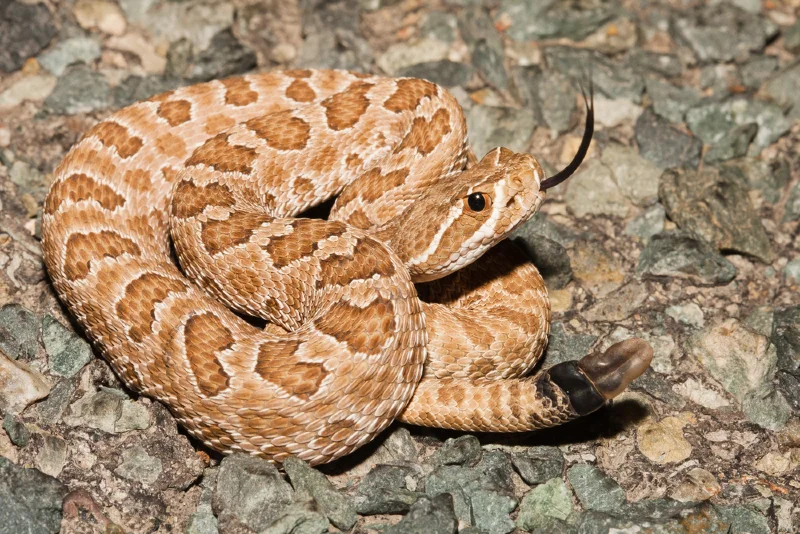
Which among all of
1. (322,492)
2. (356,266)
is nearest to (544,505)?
(322,492)

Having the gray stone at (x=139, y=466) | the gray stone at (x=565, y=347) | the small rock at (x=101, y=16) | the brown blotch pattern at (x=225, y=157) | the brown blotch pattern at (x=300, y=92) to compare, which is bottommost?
the gray stone at (x=565, y=347)

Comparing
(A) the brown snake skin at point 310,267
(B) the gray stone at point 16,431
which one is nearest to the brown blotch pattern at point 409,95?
(A) the brown snake skin at point 310,267

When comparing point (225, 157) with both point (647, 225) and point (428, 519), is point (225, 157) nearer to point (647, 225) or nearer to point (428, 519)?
point (428, 519)

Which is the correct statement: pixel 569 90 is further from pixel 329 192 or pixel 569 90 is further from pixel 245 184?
pixel 245 184

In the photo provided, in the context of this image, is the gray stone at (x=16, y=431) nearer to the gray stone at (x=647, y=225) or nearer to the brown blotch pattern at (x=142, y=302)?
the brown blotch pattern at (x=142, y=302)

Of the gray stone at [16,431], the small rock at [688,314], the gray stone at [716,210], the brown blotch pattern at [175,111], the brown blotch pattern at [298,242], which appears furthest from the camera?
the gray stone at [716,210]

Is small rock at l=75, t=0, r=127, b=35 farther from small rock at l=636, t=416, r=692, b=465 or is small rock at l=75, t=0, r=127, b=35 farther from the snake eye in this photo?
small rock at l=636, t=416, r=692, b=465
